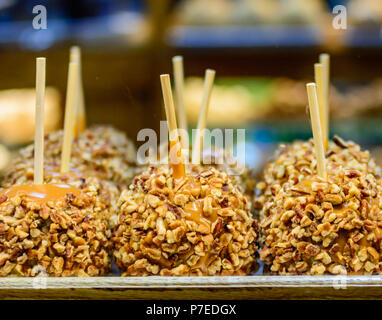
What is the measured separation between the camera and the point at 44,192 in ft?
3.91

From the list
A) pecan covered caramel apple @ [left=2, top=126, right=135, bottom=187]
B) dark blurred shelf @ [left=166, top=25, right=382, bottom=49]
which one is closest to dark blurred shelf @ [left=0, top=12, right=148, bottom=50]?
dark blurred shelf @ [left=166, top=25, right=382, bottom=49]

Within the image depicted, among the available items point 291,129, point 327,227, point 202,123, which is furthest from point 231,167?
point 291,129

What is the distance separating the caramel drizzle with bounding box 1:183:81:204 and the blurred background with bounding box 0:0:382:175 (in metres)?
1.21

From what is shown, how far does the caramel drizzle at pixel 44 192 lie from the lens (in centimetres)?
117

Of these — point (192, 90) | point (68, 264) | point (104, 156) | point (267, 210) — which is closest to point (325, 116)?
point (267, 210)

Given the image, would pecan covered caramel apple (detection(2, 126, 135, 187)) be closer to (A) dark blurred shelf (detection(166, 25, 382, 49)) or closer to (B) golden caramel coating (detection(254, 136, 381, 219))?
(B) golden caramel coating (detection(254, 136, 381, 219))

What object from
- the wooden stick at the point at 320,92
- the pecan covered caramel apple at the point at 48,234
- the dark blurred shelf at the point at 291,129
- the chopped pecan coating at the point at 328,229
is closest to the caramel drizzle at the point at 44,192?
the pecan covered caramel apple at the point at 48,234

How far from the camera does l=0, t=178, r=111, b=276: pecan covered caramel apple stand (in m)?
1.13

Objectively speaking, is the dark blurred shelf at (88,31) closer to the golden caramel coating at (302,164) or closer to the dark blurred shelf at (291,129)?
the dark blurred shelf at (291,129)

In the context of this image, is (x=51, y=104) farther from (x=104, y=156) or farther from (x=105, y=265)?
(x=105, y=265)

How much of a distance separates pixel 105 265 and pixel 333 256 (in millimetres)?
485

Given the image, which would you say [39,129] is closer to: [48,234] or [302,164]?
[48,234]

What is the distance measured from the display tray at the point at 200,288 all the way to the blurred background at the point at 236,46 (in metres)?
1.35

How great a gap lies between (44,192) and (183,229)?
1.03 feet
